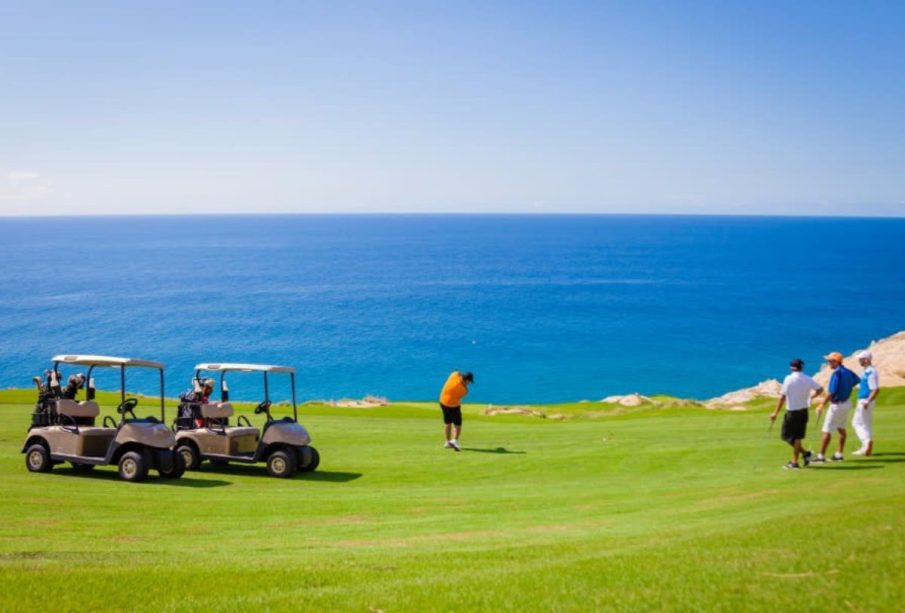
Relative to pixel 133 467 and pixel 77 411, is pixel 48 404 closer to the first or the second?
pixel 77 411

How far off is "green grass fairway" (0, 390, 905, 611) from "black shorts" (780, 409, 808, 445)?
34.2 inches

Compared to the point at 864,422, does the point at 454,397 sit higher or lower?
lower

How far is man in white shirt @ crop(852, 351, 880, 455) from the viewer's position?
17.7 m

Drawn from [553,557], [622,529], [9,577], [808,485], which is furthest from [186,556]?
[808,485]

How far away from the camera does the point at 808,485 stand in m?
15.4

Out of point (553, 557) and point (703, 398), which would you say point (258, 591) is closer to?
point (553, 557)

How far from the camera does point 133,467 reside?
18.9 m

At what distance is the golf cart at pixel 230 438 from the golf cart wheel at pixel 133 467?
4.02 ft

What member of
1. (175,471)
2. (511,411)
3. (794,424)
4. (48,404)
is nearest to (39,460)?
(48,404)

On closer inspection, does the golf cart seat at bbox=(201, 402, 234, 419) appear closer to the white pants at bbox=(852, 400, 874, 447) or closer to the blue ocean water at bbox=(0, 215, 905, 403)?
the white pants at bbox=(852, 400, 874, 447)

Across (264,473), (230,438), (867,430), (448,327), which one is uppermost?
(867,430)

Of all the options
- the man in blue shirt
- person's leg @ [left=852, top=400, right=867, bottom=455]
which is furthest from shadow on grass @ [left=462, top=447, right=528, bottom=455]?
person's leg @ [left=852, top=400, right=867, bottom=455]

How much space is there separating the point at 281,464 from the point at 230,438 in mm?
1561

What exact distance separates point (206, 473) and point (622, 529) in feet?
39.8
